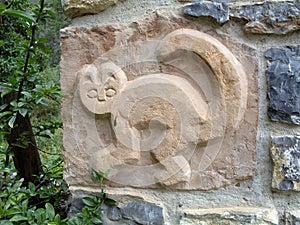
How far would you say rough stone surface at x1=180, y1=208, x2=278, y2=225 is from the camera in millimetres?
711

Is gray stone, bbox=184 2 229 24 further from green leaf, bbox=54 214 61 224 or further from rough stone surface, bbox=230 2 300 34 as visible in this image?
green leaf, bbox=54 214 61 224

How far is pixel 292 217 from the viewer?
2.32 feet

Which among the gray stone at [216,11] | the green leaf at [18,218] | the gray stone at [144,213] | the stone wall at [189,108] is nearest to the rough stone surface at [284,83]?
the stone wall at [189,108]

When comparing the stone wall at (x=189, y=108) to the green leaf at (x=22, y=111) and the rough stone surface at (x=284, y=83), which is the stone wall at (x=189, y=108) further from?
the green leaf at (x=22, y=111)

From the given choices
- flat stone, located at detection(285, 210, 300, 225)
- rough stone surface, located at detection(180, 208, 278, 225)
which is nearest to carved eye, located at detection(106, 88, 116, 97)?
rough stone surface, located at detection(180, 208, 278, 225)

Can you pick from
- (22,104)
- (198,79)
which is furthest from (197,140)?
(22,104)

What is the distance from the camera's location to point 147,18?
75cm

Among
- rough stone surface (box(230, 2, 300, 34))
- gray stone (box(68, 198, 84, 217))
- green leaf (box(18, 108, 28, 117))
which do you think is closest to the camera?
rough stone surface (box(230, 2, 300, 34))

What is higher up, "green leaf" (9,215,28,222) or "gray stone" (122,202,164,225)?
"gray stone" (122,202,164,225)

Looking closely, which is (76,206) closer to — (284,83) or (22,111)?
(22,111)

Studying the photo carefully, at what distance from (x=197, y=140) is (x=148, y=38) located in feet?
0.78

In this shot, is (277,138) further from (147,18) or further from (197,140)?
(147,18)

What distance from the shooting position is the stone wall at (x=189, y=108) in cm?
71

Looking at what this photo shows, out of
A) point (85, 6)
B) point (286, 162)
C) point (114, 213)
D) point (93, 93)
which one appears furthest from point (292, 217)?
point (85, 6)
